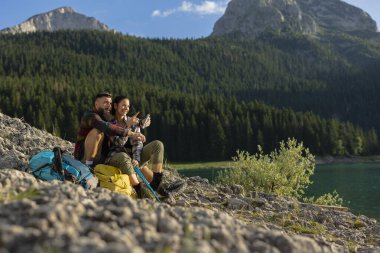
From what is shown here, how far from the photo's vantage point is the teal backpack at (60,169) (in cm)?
1016

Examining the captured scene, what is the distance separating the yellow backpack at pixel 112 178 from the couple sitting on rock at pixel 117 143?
15 cm

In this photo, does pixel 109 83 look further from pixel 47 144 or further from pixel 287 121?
pixel 47 144

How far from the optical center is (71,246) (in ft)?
12.5

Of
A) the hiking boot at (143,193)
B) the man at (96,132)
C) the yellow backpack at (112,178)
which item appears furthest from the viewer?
the hiking boot at (143,193)

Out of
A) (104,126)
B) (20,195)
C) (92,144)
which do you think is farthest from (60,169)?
(20,195)

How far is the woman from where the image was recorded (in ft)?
35.6

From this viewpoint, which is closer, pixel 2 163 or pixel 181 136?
pixel 2 163

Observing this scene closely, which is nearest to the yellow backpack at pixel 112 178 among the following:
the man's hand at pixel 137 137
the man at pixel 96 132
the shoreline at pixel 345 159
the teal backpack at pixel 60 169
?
the teal backpack at pixel 60 169

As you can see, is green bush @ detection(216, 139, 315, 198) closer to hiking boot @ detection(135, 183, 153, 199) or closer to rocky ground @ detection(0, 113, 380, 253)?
hiking boot @ detection(135, 183, 153, 199)

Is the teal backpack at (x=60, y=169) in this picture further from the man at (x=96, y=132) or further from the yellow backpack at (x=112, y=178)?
the man at (x=96, y=132)

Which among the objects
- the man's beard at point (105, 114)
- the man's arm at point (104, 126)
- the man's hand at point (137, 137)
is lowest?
the man's hand at point (137, 137)

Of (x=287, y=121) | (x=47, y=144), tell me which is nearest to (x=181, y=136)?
(x=287, y=121)

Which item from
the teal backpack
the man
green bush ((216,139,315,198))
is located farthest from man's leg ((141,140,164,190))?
green bush ((216,139,315,198))

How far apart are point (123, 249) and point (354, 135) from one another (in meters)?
132
